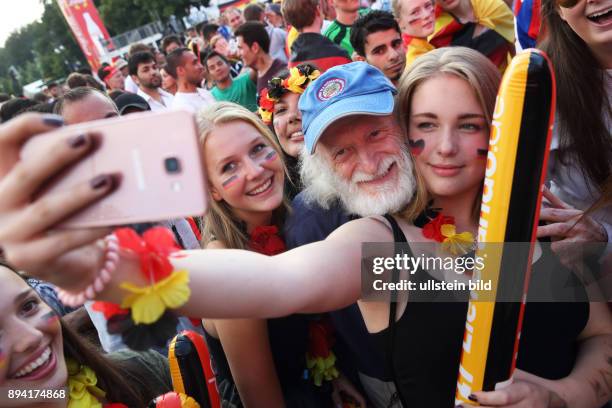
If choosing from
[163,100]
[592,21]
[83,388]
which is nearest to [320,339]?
[83,388]

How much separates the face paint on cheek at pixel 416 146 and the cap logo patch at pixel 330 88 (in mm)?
342

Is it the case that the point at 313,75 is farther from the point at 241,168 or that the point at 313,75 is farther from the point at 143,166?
the point at 143,166

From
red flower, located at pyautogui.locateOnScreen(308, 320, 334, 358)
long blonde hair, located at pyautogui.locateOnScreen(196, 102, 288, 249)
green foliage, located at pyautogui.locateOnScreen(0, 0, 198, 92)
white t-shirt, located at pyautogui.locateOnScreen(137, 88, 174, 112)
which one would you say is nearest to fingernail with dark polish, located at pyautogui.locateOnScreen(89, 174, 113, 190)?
long blonde hair, located at pyautogui.locateOnScreen(196, 102, 288, 249)

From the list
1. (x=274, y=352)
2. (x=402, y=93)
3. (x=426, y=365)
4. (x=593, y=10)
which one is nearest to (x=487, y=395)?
(x=426, y=365)

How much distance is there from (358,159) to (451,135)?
0.37m

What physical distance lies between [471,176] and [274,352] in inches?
40.5

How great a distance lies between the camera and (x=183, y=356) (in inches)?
57.9

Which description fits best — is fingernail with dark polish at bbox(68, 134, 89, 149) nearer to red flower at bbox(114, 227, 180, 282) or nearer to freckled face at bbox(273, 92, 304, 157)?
red flower at bbox(114, 227, 180, 282)

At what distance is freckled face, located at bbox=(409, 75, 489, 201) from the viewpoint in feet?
4.36

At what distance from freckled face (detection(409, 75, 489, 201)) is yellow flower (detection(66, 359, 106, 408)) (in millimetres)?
1349

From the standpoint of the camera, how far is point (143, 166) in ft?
2.15

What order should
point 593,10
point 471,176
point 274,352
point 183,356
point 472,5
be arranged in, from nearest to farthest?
point 471,176
point 183,356
point 593,10
point 274,352
point 472,5

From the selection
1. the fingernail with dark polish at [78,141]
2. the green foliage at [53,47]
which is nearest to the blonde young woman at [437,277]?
the fingernail with dark polish at [78,141]

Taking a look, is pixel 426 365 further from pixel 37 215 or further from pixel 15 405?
pixel 15 405
